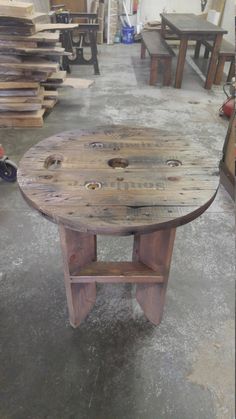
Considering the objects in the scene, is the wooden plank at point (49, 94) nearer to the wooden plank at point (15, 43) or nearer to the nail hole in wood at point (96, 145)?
the wooden plank at point (15, 43)

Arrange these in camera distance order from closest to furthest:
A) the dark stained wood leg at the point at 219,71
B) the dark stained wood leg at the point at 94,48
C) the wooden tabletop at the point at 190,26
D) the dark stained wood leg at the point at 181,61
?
1. the wooden tabletop at the point at 190,26
2. the dark stained wood leg at the point at 181,61
3. the dark stained wood leg at the point at 219,71
4. the dark stained wood leg at the point at 94,48

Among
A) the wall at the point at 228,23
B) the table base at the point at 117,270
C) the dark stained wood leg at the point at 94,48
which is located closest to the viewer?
the table base at the point at 117,270

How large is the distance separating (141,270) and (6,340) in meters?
0.71

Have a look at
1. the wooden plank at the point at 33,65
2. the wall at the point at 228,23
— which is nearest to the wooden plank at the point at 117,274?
the wooden plank at the point at 33,65

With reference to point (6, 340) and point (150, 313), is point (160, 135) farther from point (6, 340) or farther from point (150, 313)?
point (6, 340)

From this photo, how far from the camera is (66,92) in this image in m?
4.35

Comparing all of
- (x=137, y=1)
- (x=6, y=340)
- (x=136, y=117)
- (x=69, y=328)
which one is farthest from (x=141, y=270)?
(x=137, y=1)

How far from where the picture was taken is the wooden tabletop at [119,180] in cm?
97

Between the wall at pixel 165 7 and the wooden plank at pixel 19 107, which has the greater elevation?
the wall at pixel 165 7

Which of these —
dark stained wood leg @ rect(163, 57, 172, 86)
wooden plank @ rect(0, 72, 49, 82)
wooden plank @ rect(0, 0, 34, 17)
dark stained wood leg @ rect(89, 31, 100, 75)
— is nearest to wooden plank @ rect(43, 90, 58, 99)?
wooden plank @ rect(0, 72, 49, 82)

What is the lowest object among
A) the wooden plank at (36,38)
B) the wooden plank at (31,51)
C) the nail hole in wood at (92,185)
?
the wooden plank at (31,51)

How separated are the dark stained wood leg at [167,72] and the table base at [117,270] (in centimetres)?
362

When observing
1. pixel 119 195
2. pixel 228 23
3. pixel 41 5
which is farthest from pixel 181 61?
pixel 119 195

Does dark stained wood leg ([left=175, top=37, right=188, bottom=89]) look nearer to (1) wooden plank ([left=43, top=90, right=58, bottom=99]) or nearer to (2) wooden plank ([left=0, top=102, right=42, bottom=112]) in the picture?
(1) wooden plank ([left=43, top=90, right=58, bottom=99])
